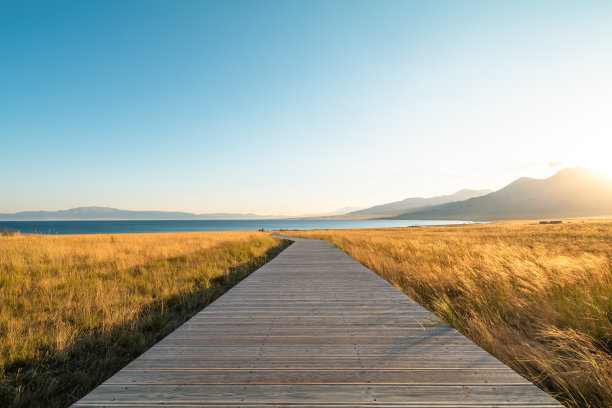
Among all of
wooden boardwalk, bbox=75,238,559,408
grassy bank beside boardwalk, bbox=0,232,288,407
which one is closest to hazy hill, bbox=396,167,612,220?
wooden boardwalk, bbox=75,238,559,408

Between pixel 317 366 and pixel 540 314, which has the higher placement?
pixel 317 366

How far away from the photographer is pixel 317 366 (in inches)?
99.3

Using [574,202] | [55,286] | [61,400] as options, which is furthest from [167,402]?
[574,202]

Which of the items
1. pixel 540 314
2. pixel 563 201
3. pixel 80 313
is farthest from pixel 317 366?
pixel 563 201

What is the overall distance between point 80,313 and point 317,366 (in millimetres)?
5094

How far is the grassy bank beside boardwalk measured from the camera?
3.18 m

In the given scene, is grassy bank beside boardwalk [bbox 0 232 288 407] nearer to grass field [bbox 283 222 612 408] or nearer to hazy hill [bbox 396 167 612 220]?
grass field [bbox 283 222 612 408]

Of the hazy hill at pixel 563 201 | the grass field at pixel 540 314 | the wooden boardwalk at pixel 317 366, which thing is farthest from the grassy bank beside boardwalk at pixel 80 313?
the hazy hill at pixel 563 201

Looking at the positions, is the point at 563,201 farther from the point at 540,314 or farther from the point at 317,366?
the point at 317,366

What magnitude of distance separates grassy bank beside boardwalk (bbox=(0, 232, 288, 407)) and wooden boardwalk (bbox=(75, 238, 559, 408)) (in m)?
1.27

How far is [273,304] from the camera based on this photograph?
470 cm

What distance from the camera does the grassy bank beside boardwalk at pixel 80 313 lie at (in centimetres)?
318

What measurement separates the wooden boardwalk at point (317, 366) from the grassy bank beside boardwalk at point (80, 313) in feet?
4.17

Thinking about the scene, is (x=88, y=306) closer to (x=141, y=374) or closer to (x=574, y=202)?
(x=141, y=374)
